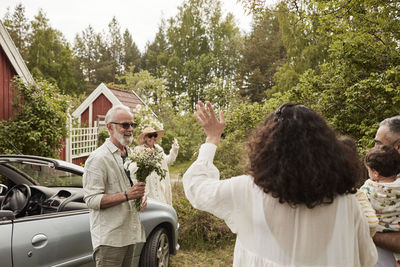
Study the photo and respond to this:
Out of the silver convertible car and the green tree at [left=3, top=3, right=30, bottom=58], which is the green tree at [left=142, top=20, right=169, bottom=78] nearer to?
the green tree at [left=3, top=3, right=30, bottom=58]

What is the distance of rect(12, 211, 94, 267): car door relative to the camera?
8.12 feet

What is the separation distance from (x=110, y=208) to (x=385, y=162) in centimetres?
207

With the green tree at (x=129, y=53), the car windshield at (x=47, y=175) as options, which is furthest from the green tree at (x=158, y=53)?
the car windshield at (x=47, y=175)

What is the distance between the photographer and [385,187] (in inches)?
73.5

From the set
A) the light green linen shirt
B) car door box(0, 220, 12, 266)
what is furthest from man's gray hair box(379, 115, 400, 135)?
car door box(0, 220, 12, 266)

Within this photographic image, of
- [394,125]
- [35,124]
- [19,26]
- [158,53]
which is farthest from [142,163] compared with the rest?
[158,53]

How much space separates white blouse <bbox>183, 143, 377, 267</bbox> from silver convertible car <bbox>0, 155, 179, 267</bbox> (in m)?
1.90

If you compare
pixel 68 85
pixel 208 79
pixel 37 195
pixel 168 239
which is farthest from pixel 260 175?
pixel 68 85

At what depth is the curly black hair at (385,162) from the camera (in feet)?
6.36

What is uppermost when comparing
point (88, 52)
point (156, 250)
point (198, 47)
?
point (88, 52)

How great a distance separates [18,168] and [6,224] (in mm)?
1181

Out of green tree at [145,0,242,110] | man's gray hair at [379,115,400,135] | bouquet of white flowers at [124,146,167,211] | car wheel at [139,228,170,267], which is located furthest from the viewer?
green tree at [145,0,242,110]

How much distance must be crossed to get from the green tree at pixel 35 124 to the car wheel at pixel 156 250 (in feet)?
19.4

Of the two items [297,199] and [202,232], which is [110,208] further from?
[202,232]
